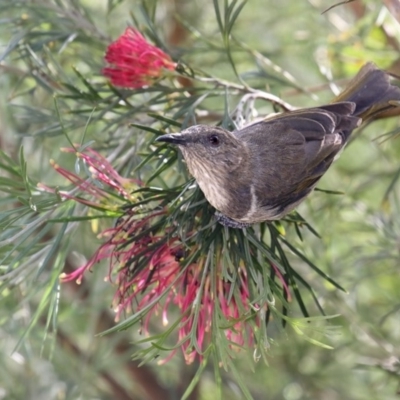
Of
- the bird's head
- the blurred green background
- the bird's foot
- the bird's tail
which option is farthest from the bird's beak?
the bird's tail

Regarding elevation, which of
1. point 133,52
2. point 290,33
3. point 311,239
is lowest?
point 311,239

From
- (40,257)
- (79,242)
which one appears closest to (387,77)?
(40,257)

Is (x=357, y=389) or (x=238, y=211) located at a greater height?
(x=238, y=211)

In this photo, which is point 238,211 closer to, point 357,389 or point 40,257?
point 40,257

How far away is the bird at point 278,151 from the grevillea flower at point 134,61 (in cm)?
17

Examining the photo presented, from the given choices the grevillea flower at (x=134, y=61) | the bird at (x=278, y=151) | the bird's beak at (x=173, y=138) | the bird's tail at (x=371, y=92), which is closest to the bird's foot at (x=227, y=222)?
the bird at (x=278, y=151)

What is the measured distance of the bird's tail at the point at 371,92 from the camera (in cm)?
163

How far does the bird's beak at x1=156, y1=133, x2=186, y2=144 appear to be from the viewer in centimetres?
131

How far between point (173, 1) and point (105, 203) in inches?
56.4

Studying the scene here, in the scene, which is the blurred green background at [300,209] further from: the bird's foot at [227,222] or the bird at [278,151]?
the bird's foot at [227,222]

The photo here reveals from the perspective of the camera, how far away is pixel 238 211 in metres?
1.38

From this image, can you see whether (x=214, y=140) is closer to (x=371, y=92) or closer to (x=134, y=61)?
(x=134, y=61)

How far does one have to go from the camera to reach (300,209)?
2.51m

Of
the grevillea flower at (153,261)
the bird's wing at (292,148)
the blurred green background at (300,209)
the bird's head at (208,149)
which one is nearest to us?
the grevillea flower at (153,261)
